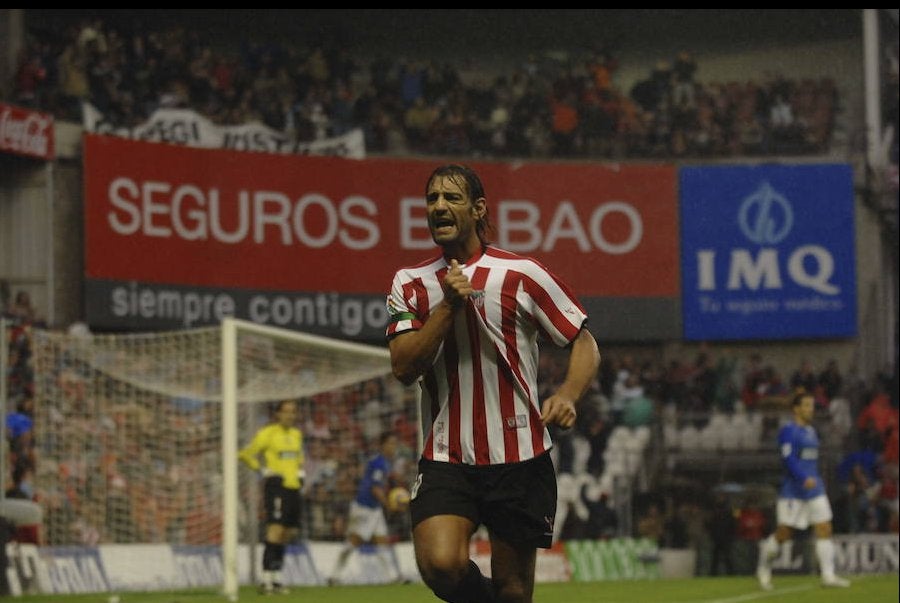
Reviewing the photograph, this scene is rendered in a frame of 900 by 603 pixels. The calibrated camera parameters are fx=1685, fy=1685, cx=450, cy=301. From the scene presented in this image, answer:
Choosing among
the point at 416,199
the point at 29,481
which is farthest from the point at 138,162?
the point at 29,481

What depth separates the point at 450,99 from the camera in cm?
2998

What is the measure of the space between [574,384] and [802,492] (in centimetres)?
1119

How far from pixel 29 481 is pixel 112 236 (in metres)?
8.06

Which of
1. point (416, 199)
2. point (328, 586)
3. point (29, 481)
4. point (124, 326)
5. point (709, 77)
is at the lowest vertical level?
point (328, 586)

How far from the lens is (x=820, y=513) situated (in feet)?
54.7

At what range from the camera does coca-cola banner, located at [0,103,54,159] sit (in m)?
22.5

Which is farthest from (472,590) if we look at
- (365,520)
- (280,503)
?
(365,520)

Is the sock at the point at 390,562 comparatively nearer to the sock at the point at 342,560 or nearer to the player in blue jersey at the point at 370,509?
the player in blue jersey at the point at 370,509

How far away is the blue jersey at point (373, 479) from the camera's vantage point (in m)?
18.9

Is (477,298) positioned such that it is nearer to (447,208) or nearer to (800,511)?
(447,208)

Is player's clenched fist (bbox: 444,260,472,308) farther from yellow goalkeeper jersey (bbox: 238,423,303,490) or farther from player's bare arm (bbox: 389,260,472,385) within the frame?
yellow goalkeeper jersey (bbox: 238,423,303,490)

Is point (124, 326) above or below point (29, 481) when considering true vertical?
above

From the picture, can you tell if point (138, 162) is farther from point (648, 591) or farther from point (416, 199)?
point (648, 591)

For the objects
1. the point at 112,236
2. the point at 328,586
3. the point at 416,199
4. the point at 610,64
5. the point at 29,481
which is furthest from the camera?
the point at 610,64
